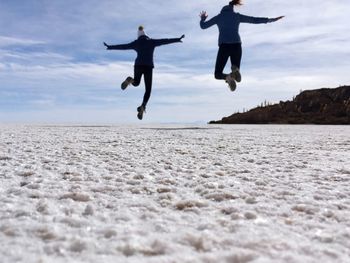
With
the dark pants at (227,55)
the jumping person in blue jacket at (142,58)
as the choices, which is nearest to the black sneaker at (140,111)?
the jumping person in blue jacket at (142,58)

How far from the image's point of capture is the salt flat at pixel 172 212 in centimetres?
140

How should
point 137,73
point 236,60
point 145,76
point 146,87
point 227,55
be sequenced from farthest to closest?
point 146,87 → point 145,76 → point 137,73 → point 227,55 → point 236,60

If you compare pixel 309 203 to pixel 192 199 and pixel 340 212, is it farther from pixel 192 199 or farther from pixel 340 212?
pixel 192 199

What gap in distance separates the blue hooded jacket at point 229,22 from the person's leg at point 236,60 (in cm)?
13

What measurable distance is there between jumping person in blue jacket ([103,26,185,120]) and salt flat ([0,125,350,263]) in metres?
7.80

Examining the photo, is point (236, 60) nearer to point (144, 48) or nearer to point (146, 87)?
point (144, 48)

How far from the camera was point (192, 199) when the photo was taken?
2.14 m

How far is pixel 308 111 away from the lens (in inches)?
1174

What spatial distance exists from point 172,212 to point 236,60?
7095 mm

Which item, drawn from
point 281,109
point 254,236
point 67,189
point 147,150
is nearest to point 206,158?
point 147,150

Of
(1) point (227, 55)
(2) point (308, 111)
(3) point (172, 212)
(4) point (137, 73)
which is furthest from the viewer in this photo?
(2) point (308, 111)

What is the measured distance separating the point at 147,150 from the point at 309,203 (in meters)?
2.82

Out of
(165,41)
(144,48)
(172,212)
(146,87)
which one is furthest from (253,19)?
(172,212)

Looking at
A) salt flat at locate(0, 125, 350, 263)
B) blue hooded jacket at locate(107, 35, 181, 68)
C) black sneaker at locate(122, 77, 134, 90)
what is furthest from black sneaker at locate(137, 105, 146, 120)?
salt flat at locate(0, 125, 350, 263)
